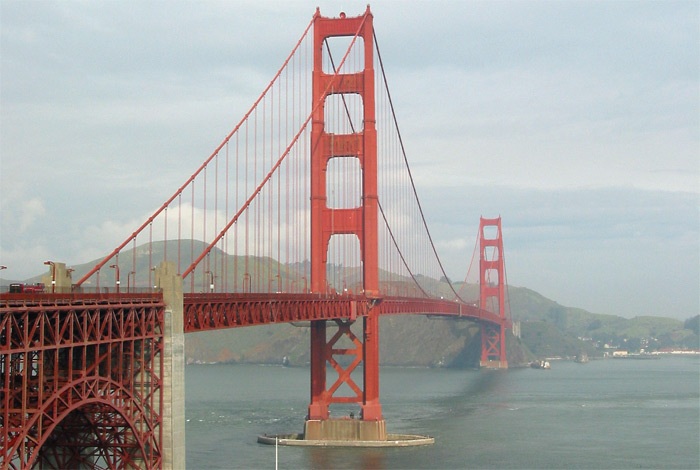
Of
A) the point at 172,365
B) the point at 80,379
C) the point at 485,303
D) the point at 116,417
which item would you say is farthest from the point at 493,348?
the point at 80,379

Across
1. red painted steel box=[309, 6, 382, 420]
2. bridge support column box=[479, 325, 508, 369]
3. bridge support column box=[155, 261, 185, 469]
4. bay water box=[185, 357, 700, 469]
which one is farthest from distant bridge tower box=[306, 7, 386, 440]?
bridge support column box=[479, 325, 508, 369]

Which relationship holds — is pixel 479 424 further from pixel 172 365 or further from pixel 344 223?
pixel 172 365

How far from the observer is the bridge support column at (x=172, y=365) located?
35.0m

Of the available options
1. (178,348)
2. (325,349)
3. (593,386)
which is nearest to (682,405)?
(593,386)

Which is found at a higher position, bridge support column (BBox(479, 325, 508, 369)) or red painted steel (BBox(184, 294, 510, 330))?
red painted steel (BBox(184, 294, 510, 330))

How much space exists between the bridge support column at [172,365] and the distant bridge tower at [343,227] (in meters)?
26.2

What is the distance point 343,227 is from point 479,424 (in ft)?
63.2

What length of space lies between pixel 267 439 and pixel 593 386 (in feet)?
228

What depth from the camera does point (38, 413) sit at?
26.8 meters

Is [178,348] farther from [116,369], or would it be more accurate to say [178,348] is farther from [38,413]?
[38,413]

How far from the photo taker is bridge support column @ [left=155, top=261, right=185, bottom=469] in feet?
115

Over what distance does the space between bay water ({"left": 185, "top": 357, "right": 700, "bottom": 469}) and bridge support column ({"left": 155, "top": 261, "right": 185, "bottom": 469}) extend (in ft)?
50.7

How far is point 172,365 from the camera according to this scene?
3506cm

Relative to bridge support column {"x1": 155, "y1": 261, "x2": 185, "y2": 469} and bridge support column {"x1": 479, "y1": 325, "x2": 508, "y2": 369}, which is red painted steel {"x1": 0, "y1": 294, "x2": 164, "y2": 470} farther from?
bridge support column {"x1": 479, "y1": 325, "x2": 508, "y2": 369}
